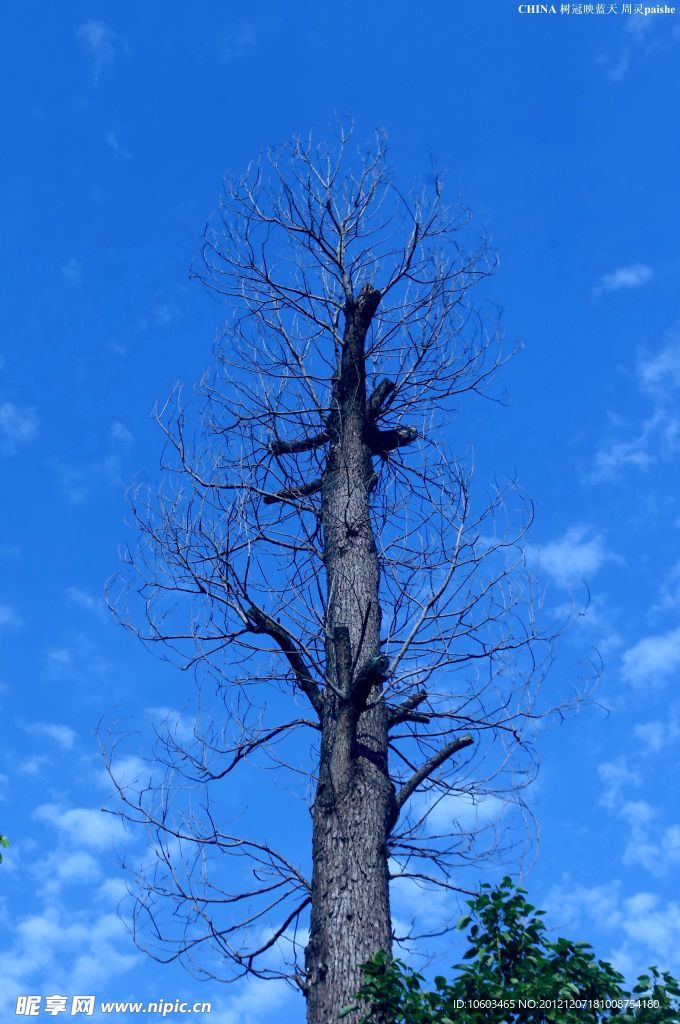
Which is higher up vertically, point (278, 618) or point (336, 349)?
point (336, 349)

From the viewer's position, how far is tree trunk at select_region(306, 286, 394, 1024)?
408 cm

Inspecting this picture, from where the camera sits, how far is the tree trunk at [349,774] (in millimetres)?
4082

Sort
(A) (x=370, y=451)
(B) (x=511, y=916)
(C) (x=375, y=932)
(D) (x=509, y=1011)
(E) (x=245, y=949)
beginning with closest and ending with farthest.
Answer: (D) (x=509, y=1011)
(B) (x=511, y=916)
(C) (x=375, y=932)
(E) (x=245, y=949)
(A) (x=370, y=451)

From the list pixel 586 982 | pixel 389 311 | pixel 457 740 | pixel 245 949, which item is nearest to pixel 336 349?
pixel 389 311

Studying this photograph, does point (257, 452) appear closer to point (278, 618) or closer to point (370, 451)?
point (370, 451)

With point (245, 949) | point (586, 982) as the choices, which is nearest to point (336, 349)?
point (245, 949)

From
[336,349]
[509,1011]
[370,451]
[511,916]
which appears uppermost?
[336,349]

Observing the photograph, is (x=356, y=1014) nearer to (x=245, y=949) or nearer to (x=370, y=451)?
(x=245, y=949)

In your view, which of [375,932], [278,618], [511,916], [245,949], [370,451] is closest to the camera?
[511,916]

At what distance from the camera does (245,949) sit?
14.9 feet

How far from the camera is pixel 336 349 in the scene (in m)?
6.37

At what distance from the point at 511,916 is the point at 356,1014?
668 mm

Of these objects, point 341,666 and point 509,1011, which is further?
point 341,666

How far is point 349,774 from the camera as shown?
4.53m
